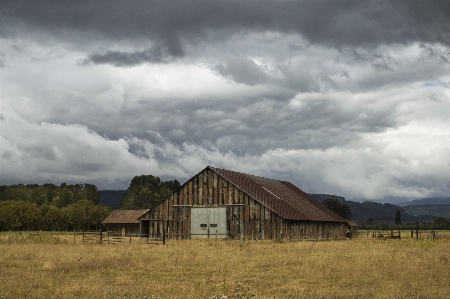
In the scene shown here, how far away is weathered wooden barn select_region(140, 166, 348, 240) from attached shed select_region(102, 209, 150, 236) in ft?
100

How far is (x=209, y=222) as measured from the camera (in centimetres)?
5228

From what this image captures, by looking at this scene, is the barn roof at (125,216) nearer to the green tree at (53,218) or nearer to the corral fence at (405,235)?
the green tree at (53,218)

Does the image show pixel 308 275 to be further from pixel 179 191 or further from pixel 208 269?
pixel 179 191

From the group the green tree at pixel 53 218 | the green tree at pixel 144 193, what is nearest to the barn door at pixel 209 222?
the green tree at pixel 53 218

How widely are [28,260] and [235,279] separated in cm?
1406

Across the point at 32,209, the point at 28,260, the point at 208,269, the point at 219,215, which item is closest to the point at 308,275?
the point at 208,269

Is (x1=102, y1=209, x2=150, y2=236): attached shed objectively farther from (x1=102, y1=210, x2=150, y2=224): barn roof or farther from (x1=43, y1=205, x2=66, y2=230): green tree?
(x1=43, y1=205, x2=66, y2=230): green tree

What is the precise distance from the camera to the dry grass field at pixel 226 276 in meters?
16.8

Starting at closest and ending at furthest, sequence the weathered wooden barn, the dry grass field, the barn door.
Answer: the dry grass field → the weathered wooden barn → the barn door

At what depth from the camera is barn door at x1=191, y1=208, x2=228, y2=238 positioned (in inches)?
2031

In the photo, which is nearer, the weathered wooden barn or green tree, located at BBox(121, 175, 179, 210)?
the weathered wooden barn

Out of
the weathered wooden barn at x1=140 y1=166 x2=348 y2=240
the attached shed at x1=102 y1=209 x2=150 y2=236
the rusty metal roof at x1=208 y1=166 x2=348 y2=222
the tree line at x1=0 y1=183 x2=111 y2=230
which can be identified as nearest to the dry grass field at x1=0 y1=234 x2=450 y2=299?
the weathered wooden barn at x1=140 y1=166 x2=348 y2=240

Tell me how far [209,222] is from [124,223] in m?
38.4

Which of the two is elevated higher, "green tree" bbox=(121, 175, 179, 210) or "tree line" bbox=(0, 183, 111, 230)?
"green tree" bbox=(121, 175, 179, 210)
